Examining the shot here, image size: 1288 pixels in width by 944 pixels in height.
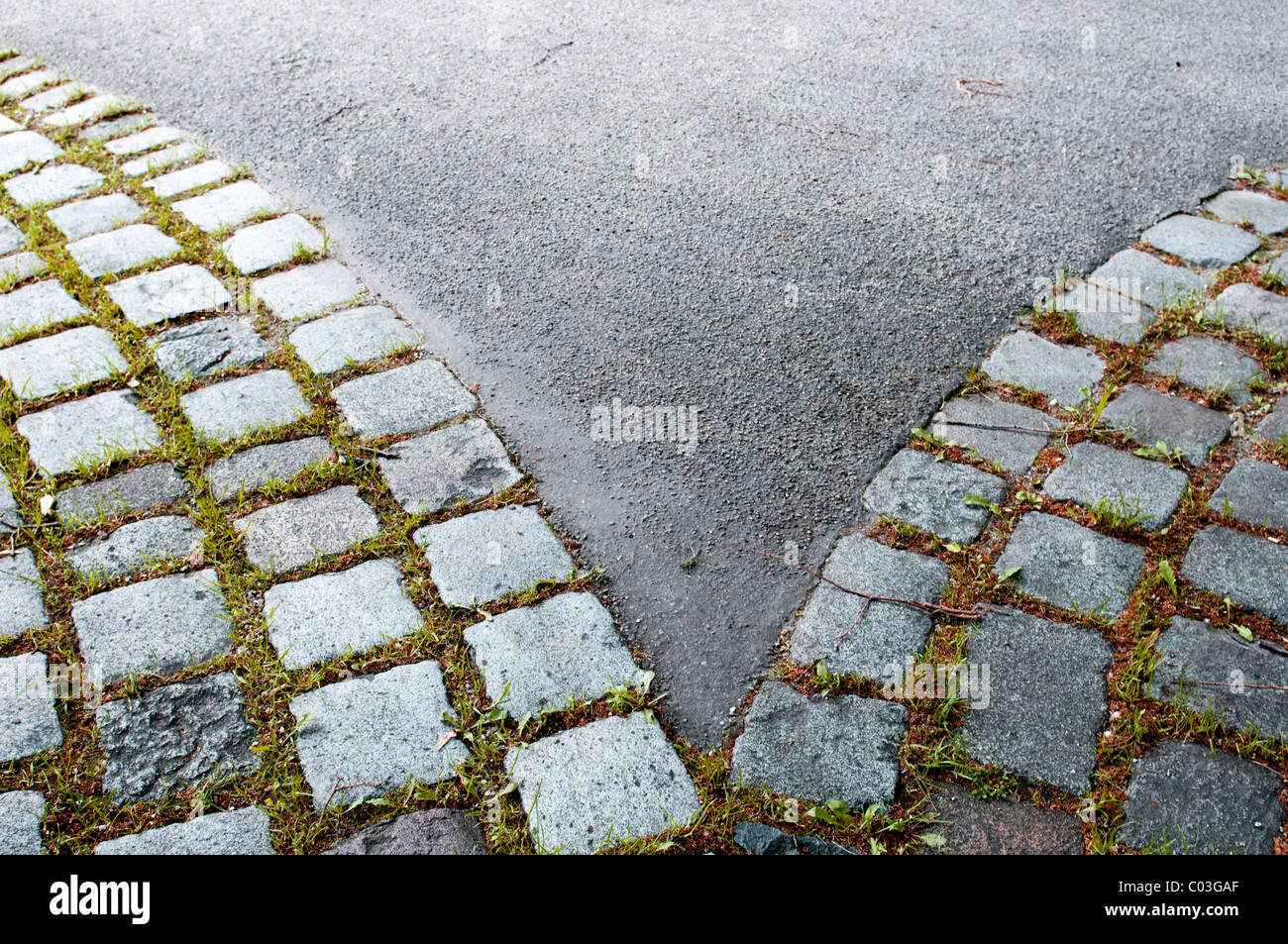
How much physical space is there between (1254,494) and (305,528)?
263cm

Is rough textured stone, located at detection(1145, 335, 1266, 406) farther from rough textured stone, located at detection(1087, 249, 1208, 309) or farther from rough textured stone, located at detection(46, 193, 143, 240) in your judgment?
rough textured stone, located at detection(46, 193, 143, 240)

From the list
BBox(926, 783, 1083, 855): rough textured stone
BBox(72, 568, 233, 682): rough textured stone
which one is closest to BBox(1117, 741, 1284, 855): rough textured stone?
BBox(926, 783, 1083, 855): rough textured stone

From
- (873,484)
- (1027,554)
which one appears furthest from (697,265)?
→ (1027,554)

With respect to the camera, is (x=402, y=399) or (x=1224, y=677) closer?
(x=1224, y=677)

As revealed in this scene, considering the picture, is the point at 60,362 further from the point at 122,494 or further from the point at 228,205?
the point at 228,205

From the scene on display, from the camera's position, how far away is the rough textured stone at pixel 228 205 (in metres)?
4.05

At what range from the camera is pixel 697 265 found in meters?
3.75

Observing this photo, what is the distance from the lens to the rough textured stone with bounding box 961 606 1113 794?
6.91 feet

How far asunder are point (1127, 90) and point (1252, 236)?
1.48 m

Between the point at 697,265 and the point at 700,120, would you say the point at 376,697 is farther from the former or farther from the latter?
the point at 700,120

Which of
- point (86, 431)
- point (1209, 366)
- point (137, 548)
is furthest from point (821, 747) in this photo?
point (86, 431)

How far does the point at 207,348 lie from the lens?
11.0 feet

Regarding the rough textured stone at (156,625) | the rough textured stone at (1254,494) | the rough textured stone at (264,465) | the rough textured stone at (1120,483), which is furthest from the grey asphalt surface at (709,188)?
the rough textured stone at (156,625)

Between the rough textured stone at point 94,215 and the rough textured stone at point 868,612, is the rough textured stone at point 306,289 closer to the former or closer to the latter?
the rough textured stone at point 94,215
